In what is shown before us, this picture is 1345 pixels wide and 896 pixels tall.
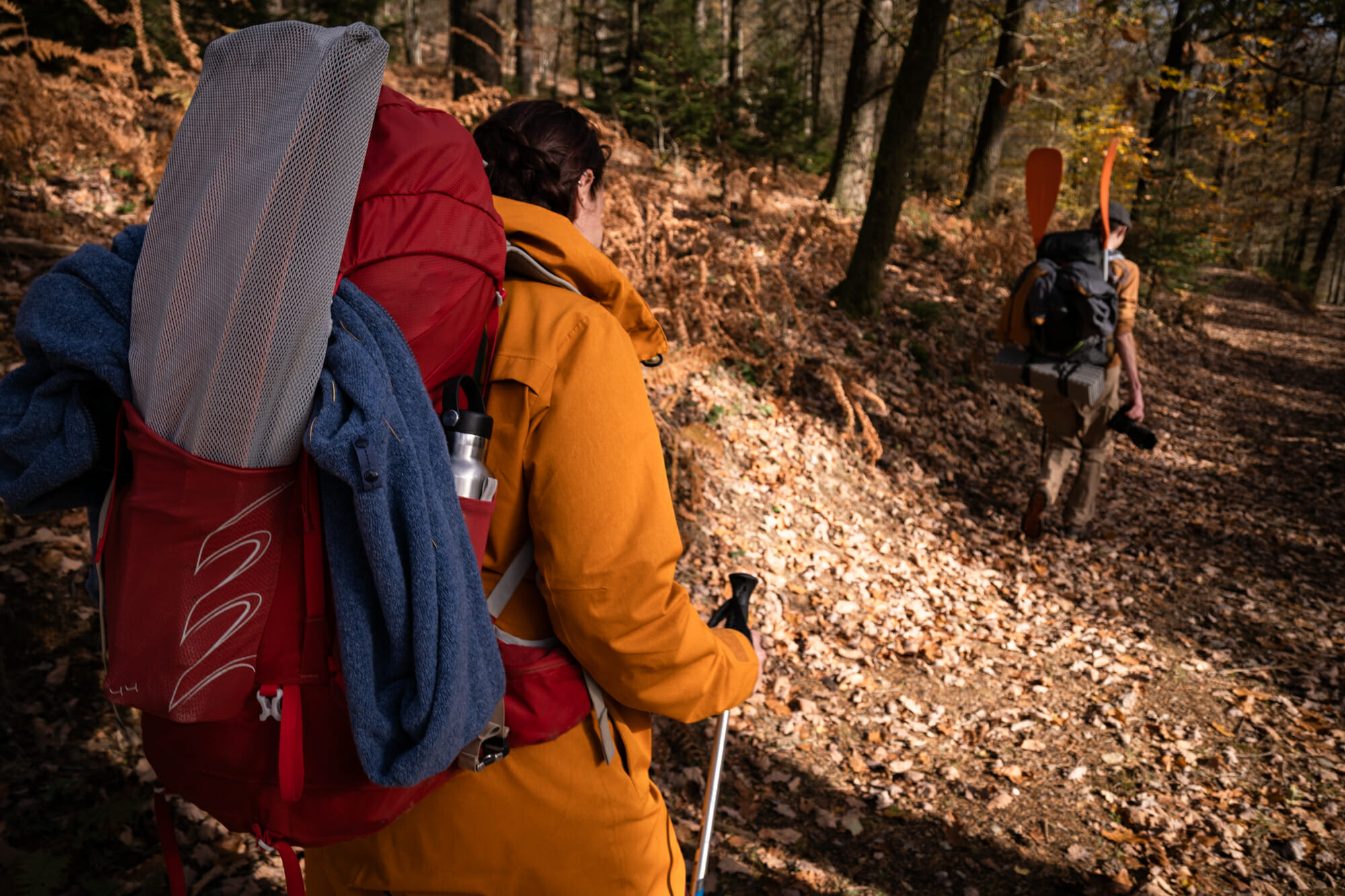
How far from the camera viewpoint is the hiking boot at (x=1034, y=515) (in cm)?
625

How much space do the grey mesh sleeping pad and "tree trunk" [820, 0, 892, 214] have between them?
1128 centimetres

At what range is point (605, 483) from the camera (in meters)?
1.26

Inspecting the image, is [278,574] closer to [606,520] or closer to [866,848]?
[606,520]

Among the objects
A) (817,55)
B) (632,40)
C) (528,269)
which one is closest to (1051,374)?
(528,269)

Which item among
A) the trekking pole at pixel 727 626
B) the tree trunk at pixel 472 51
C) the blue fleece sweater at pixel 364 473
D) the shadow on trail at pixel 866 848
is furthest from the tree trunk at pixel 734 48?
the blue fleece sweater at pixel 364 473

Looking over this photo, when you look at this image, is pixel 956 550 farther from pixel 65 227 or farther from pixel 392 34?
pixel 392 34

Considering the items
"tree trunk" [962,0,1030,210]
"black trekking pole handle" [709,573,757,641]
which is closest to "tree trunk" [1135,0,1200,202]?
"tree trunk" [962,0,1030,210]

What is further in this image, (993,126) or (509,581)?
(993,126)

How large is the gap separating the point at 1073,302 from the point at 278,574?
5.84 m

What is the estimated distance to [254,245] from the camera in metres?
0.96

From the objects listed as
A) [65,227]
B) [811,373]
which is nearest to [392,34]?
[65,227]

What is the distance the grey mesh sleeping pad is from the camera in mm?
962

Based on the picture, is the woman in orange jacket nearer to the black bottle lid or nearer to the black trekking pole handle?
the black bottle lid

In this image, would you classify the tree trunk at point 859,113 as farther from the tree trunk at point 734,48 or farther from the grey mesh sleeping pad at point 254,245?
the grey mesh sleeping pad at point 254,245
